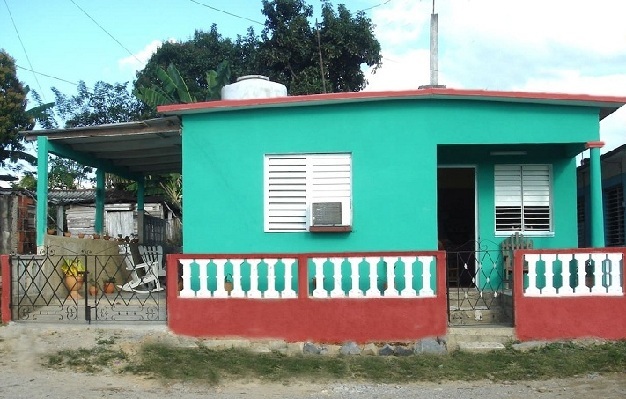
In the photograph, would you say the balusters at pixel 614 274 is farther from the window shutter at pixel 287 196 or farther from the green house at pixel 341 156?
the window shutter at pixel 287 196

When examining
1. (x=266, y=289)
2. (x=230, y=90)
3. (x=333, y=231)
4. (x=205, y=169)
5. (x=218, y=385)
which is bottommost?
(x=218, y=385)

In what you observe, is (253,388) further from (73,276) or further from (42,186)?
(42,186)

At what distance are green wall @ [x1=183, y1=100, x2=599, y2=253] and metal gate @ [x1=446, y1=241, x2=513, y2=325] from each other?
3.47 ft

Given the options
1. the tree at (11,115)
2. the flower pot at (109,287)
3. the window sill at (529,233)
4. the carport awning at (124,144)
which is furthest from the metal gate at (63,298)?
the tree at (11,115)

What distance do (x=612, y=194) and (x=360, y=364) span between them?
760 cm

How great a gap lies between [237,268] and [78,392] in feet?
8.38

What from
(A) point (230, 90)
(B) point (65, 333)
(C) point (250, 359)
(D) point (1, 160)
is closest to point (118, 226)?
(D) point (1, 160)

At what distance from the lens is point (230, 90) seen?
11.2m

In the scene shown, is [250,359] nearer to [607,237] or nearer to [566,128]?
[566,128]

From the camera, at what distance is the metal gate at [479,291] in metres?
9.38

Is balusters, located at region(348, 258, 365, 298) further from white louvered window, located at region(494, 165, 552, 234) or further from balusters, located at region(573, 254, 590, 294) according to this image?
white louvered window, located at region(494, 165, 552, 234)

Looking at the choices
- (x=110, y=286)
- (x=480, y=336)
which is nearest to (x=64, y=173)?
(x=110, y=286)

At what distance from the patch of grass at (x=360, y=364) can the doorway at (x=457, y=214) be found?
9.77 ft

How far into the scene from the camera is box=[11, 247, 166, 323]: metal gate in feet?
31.1
